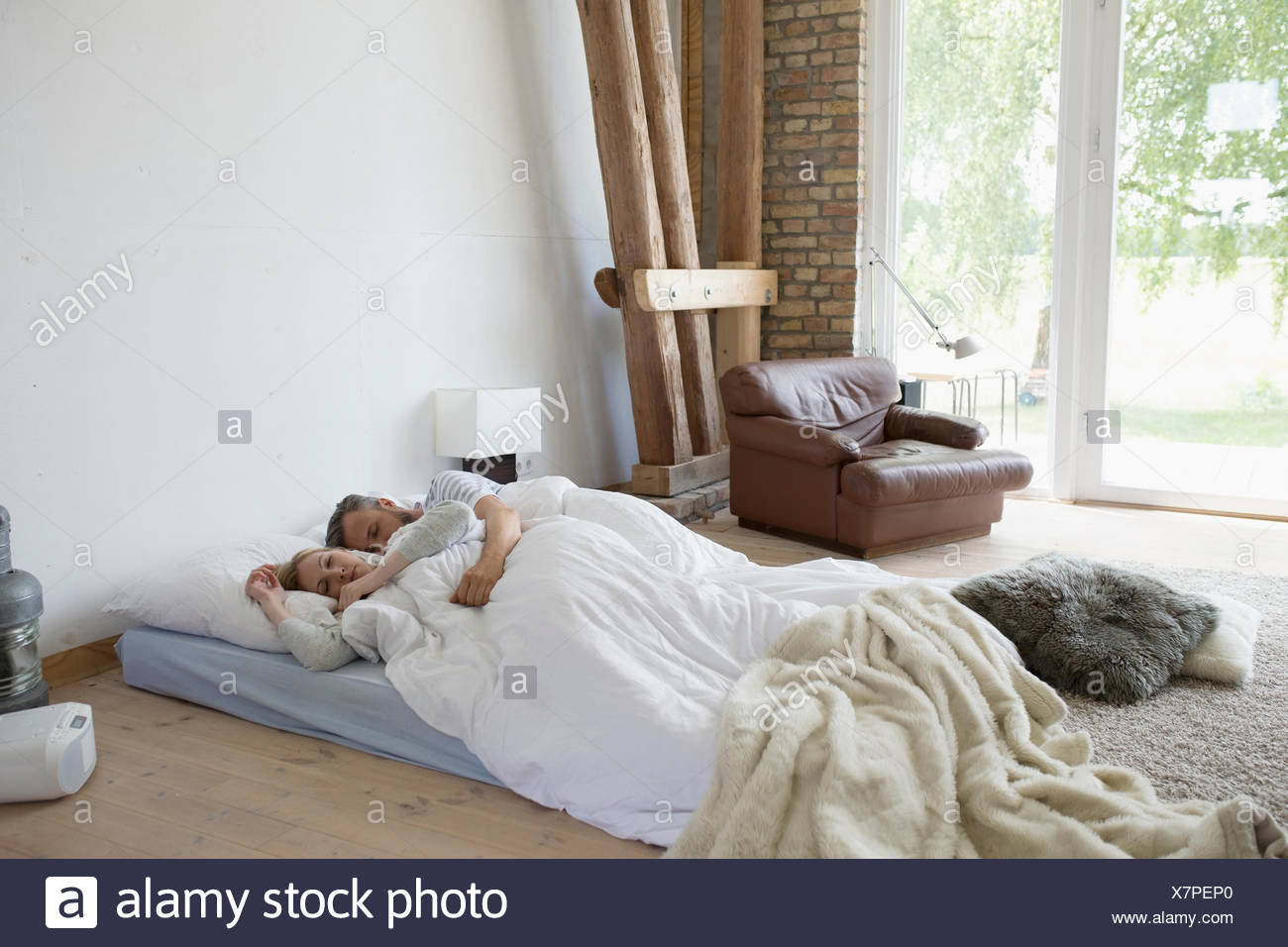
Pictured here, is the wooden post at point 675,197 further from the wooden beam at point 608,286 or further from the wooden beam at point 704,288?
the wooden beam at point 608,286

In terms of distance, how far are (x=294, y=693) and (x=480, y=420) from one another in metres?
1.74

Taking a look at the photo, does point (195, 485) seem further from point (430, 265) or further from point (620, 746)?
point (620, 746)

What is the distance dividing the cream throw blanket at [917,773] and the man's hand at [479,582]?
76 cm

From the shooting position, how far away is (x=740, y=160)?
237 inches

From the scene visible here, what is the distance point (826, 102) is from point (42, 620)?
4.73 metres

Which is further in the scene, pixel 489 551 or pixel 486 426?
pixel 486 426

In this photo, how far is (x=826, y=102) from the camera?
5.97 metres

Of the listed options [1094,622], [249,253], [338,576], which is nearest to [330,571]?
[338,576]

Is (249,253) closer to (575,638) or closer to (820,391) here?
(575,638)

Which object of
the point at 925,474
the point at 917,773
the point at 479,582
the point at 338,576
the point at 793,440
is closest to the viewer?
the point at 917,773

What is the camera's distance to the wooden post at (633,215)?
490 centimetres

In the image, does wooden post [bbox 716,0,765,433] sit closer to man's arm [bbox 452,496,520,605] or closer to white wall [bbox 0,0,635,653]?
white wall [bbox 0,0,635,653]

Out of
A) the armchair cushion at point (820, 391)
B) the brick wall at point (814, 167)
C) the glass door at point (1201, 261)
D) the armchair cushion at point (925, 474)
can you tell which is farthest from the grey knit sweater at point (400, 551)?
the glass door at point (1201, 261)
